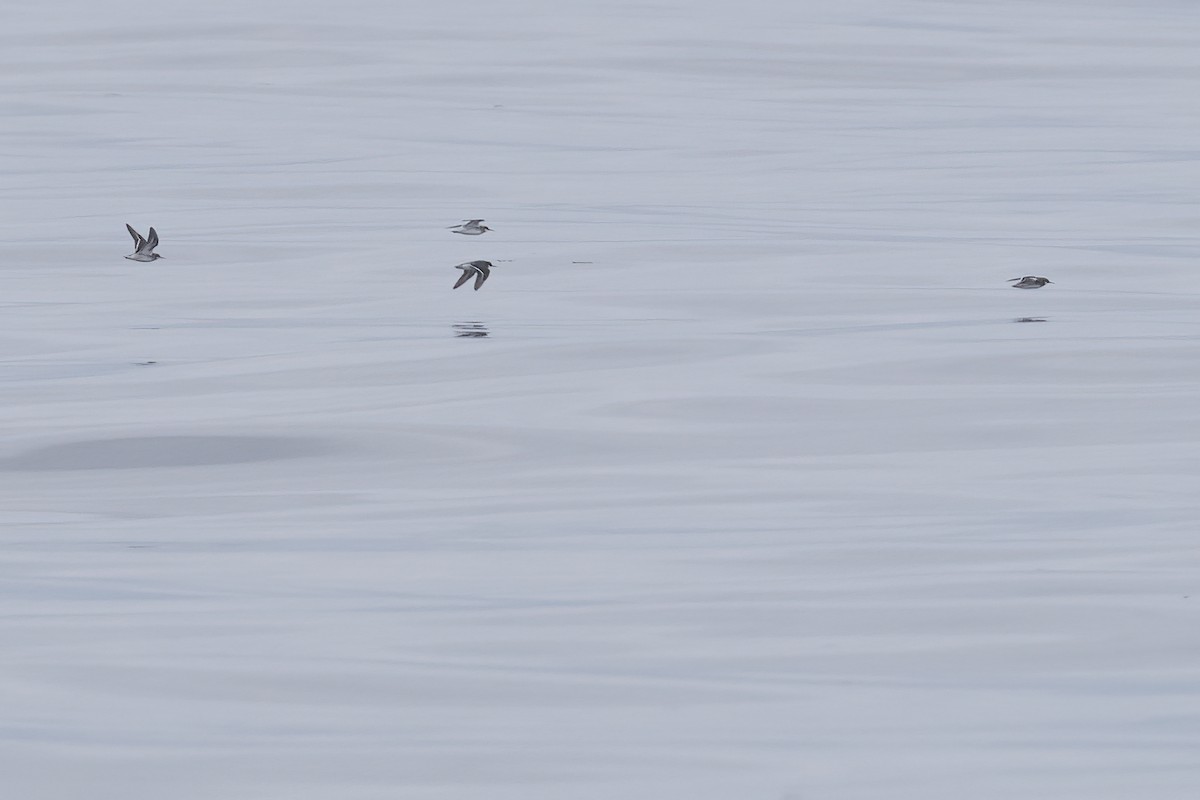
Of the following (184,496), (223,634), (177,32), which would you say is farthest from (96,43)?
(223,634)

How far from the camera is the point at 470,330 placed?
44.3 ft

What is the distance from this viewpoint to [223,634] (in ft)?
23.5

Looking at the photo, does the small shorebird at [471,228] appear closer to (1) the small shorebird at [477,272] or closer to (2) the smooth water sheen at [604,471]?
(2) the smooth water sheen at [604,471]

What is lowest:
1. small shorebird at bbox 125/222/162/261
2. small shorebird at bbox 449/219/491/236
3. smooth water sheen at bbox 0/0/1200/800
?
smooth water sheen at bbox 0/0/1200/800

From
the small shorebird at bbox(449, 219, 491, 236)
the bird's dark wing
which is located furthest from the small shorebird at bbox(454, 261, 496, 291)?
the small shorebird at bbox(449, 219, 491, 236)

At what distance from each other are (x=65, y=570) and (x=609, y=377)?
4268mm

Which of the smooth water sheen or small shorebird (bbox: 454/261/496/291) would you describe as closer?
the smooth water sheen

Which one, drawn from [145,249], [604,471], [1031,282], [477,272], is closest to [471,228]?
[477,272]

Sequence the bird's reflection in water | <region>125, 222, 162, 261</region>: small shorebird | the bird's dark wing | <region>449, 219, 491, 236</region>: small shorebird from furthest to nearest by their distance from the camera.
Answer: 1. <region>449, 219, 491, 236</region>: small shorebird
2. <region>125, 222, 162, 261</region>: small shorebird
3. the bird's dark wing
4. the bird's reflection in water

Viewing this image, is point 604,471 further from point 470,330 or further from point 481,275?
point 481,275

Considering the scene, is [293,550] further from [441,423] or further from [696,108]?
[696,108]

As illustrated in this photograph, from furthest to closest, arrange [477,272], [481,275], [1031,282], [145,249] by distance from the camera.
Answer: [145,249]
[477,272]
[481,275]
[1031,282]

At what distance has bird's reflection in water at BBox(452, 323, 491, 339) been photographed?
13.2 m

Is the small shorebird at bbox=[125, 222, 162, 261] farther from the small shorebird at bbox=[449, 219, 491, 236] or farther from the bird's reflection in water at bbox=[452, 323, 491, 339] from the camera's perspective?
the bird's reflection in water at bbox=[452, 323, 491, 339]
